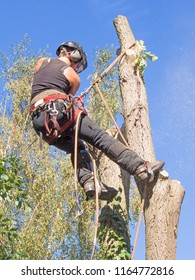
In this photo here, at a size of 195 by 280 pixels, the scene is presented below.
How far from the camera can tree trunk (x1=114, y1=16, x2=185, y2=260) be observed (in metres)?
4.60

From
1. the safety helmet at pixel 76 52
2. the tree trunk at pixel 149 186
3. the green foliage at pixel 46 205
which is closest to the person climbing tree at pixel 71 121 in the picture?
the safety helmet at pixel 76 52

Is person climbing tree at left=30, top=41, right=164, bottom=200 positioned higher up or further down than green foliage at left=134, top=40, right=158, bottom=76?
further down

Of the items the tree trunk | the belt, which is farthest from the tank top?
the tree trunk

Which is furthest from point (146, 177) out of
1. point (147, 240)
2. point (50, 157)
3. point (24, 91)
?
point (24, 91)

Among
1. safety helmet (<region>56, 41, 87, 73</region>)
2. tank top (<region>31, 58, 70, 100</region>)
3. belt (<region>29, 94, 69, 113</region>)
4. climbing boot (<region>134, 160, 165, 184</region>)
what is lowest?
climbing boot (<region>134, 160, 165, 184</region>)

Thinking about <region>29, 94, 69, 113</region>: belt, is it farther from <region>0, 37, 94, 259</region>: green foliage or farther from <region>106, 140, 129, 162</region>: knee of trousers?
<region>0, 37, 94, 259</region>: green foliage

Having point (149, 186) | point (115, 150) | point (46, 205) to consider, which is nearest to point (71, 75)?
point (115, 150)

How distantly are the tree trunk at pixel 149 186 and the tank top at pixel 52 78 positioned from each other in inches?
26.8

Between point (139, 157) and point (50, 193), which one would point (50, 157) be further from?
point (139, 157)

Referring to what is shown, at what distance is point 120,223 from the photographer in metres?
5.59

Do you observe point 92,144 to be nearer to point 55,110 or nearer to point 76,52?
point 55,110

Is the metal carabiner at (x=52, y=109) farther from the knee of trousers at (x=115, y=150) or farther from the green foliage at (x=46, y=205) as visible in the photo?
the green foliage at (x=46, y=205)

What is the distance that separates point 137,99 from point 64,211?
9.08m

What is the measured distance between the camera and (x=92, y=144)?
15.7 feet
